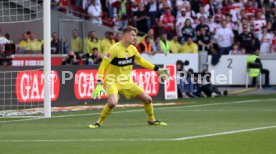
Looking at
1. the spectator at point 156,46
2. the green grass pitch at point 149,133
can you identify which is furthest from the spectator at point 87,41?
the green grass pitch at point 149,133

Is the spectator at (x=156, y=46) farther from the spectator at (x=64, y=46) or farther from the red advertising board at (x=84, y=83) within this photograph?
the red advertising board at (x=84, y=83)

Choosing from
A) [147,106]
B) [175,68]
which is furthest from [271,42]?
[147,106]

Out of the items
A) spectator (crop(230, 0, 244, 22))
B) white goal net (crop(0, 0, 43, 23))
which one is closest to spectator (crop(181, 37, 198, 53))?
spectator (crop(230, 0, 244, 22))

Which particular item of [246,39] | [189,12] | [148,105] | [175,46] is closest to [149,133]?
[148,105]

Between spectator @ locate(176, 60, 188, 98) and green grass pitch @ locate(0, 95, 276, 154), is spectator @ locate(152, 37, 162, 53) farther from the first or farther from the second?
green grass pitch @ locate(0, 95, 276, 154)

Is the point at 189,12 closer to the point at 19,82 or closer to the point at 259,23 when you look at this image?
the point at 259,23

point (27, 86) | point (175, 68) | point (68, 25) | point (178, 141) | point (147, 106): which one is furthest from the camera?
point (68, 25)

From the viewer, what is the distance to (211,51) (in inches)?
1281

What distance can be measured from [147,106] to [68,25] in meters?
15.9

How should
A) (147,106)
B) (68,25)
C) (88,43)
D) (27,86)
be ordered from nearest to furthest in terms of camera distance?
(147,106) < (27,86) < (88,43) < (68,25)

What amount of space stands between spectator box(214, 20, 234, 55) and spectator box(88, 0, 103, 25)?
4.57 metres

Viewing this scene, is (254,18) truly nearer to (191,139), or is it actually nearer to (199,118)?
(199,118)

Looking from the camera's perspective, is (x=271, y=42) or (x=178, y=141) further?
(x=271, y=42)

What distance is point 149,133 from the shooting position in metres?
15.4
